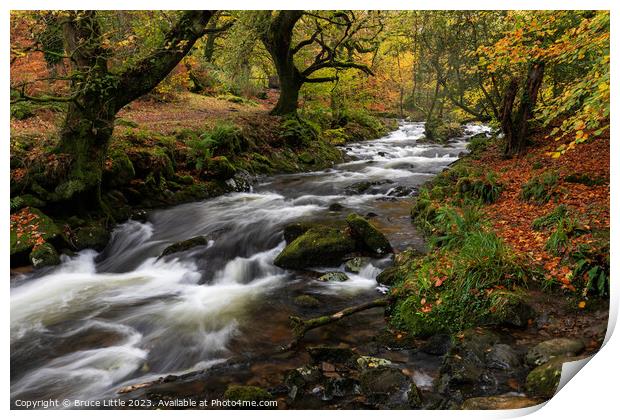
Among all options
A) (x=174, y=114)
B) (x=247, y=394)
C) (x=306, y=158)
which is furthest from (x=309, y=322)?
(x=174, y=114)

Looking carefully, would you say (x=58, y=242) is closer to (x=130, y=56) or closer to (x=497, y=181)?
(x=130, y=56)

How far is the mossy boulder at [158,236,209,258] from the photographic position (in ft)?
20.2

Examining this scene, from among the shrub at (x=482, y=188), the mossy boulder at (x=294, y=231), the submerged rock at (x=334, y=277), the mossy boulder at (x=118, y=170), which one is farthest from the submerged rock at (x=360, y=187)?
the mossy boulder at (x=118, y=170)

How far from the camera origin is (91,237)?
6074 mm

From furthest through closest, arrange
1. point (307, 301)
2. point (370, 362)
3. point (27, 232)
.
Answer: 1. point (27, 232)
2. point (307, 301)
3. point (370, 362)

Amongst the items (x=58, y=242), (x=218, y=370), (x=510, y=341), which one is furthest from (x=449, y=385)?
(x=58, y=242)

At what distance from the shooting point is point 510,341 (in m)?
3.57

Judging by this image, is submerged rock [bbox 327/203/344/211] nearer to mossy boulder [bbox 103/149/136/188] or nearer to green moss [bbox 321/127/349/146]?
mossy boulder [bbox 103/149/136/188]

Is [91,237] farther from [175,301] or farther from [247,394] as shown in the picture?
[247,394]

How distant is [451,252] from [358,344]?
1655 millimetres

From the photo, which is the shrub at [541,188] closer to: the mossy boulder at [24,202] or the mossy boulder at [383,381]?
the mossy boulder at [383,381]

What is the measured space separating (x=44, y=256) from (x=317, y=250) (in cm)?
357

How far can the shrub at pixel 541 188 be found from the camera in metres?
5.39

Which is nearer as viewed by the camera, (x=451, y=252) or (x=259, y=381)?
(x=259, y=381)
